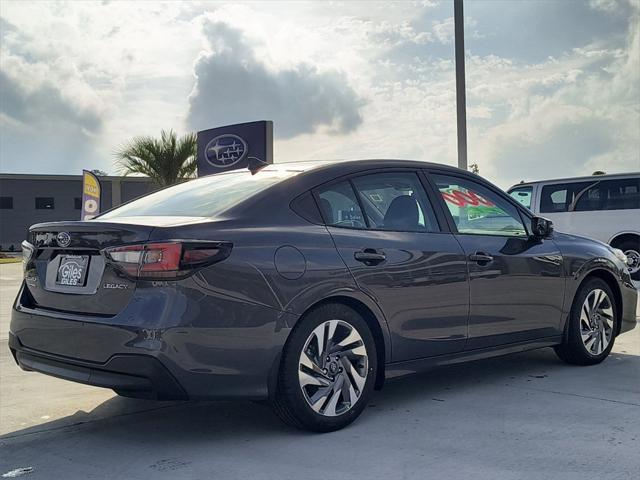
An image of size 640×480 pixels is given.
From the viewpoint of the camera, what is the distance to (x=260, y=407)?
181 inches

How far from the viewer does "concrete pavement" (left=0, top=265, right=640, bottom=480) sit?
3.43 m

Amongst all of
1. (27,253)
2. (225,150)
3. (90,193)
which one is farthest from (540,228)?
(90,193)

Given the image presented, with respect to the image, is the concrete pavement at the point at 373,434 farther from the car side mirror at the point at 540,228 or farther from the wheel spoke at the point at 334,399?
the car side mirror at the point at 540,228

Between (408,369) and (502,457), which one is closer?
(502,457)

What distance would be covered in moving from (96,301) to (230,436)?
1.07m

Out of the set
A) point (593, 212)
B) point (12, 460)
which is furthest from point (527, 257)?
point (593, 212)

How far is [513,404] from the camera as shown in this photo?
4.60 metres

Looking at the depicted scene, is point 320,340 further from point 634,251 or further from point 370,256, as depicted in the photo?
point 634,251

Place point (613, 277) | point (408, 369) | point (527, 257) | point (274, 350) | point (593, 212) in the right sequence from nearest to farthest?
point (274, 350) → point (408, 369) → point (527, 257) → point (613, 277) → point (593, 212)

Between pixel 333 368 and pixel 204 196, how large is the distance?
1.31 metres

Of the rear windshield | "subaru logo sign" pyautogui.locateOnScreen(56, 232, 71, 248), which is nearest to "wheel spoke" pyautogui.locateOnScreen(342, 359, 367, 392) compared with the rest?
the rear windshield

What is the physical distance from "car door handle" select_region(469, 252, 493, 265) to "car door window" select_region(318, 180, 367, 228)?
881 mm

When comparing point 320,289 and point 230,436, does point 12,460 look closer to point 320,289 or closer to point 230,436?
point 230,436

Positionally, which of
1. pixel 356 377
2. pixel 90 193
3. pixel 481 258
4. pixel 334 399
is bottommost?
pixel 334 399
